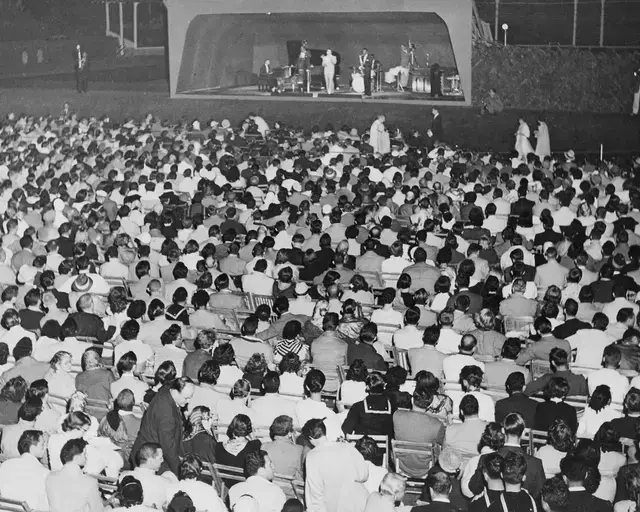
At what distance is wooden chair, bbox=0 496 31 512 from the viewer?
659 cm

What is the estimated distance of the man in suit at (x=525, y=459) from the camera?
6.80 meters

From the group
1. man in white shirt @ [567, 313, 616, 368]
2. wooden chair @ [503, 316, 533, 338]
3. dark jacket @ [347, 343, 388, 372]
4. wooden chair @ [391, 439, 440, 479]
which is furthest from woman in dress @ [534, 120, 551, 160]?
wooden chair @ [391, 439, 440, 479]

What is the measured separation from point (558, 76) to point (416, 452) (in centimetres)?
1968

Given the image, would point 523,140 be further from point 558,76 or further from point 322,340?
point 322,340

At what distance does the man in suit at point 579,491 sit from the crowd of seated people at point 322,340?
0.5 inches

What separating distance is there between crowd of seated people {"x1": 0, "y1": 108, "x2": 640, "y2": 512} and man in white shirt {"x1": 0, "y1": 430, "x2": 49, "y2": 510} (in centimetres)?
1

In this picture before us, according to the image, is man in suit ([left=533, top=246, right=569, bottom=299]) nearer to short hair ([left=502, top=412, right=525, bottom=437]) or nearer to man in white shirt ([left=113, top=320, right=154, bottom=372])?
man in white shirt ([left=113, top=320, right=154, bottom=372])

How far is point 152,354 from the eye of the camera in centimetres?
964

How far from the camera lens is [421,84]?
88.1 feet

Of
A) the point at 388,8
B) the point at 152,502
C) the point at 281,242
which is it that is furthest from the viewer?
the point at 388,8

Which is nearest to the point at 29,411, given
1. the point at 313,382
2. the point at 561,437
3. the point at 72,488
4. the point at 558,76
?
the point at 72,488

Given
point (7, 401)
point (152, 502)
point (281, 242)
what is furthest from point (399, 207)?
point (152, 502)

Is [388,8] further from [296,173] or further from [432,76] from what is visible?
[296,173]

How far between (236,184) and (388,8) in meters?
8.24
